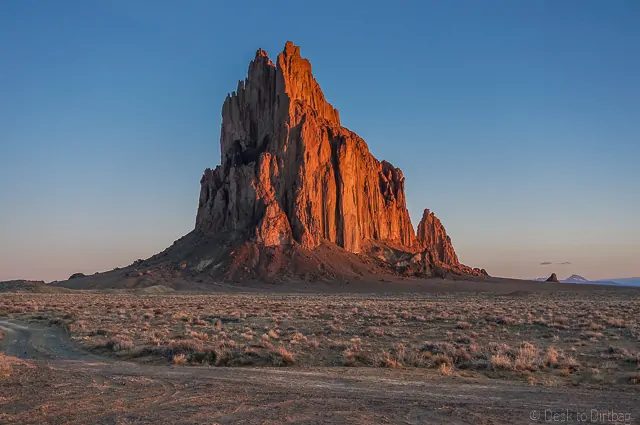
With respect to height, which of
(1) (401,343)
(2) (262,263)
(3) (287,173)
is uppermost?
(3) (287,173)

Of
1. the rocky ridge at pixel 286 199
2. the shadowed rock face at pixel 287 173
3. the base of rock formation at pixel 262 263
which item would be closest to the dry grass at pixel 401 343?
the base of rock formation at pixel 262 263

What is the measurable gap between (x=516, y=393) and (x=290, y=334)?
12.4m

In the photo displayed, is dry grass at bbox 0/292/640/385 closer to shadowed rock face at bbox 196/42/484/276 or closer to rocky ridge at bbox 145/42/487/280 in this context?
rocky ridge at bbox 145/42/487/280

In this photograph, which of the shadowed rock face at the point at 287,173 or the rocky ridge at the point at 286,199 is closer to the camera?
the rocky ridge at the point at 286,199

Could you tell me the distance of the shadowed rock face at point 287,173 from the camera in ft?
357

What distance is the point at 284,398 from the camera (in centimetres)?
1022

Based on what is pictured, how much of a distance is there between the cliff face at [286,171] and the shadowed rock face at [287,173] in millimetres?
237

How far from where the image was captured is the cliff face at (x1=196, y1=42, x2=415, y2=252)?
357 ft

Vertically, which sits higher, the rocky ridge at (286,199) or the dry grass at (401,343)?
the rocky ridge at (286,199)

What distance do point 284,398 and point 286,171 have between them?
104 meters

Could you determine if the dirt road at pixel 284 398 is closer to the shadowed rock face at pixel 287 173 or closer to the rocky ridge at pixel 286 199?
the rocky ridge at pixel 286 199

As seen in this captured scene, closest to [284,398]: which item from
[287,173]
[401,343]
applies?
[401,343]

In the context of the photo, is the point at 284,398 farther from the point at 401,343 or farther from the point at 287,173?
the point at 287,173

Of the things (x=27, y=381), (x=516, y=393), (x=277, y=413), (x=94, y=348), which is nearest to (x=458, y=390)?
(x=516, y=393)
